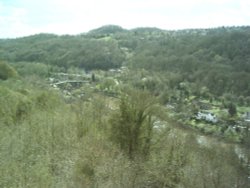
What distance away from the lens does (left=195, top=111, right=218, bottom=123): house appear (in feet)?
241

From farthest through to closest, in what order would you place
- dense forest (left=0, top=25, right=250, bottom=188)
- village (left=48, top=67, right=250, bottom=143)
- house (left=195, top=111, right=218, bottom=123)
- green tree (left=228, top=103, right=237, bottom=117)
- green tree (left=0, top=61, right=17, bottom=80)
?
green tree (left=228, top=103, right=237, bottom=117), house (left=195, top=111, right=218, bottom=123), village (left=48, top=67, right=250, bottom=143), green tree (left=0, top=61, right=17, bottom=80), dense forest (left=0, top=25, right=250, bottom=188)

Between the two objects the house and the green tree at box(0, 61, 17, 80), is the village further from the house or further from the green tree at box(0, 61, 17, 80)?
the green tree at box(0, 61, 17, 80)

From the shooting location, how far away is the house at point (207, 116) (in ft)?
241

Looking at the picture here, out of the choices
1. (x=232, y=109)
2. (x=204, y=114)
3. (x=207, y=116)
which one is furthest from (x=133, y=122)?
(x=232, y=109)

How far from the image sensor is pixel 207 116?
7675 centimetres

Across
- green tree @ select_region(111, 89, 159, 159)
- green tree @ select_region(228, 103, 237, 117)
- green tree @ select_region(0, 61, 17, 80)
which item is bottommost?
green tree @ select_region(228, 103, 237, 117)

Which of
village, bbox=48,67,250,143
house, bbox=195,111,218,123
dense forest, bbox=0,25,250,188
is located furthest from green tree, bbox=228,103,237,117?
dense forest, bbox=0,25,250,188

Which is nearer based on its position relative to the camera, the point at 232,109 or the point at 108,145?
the point at 108,145

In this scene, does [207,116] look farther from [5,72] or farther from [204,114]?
[5,72]

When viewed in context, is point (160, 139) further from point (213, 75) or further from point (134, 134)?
point (213, 75)

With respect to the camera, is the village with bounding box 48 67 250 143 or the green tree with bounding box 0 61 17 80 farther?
the village with bounding box 48 67 250 143

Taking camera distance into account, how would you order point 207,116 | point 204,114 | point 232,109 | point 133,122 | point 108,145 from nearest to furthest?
point 108,145 < point 133,122 < point 207,116 < point 204,114 < point 232,109

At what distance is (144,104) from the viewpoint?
25438mm

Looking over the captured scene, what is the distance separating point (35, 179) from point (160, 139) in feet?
46.9
